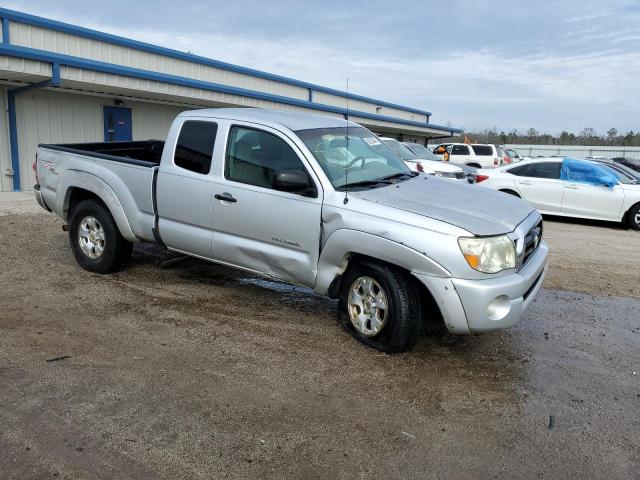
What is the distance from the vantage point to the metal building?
1306 cm

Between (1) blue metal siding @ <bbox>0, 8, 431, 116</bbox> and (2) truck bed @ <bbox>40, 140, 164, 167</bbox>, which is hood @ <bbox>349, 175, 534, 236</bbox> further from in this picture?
(1) blue metal siding @ <bbox>0, 8, 431, 116</bbox>

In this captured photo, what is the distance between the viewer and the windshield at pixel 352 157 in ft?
16.4

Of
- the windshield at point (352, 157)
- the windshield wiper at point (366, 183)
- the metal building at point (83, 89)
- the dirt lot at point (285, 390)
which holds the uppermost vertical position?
the metal building at point (83, 89)

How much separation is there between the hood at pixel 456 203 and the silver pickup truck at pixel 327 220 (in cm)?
2

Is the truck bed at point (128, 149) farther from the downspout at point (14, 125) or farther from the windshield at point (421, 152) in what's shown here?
the windshield at point (421, 152)

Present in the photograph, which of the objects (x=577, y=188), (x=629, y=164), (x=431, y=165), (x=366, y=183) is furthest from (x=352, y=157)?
(x=629, y=164)

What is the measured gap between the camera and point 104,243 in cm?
654

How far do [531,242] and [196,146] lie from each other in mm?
3321

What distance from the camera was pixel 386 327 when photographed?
4512mm

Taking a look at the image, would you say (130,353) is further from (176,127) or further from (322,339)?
(176,127)

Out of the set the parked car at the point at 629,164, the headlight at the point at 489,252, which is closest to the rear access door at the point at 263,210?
the headlight at the point at 489,252

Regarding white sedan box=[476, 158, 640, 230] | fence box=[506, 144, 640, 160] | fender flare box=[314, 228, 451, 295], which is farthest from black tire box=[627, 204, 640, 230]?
fence box=[506, 144, 640, 160]

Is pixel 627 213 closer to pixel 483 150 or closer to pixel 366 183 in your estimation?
pixel 366 183

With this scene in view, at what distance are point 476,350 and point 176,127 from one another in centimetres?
372
